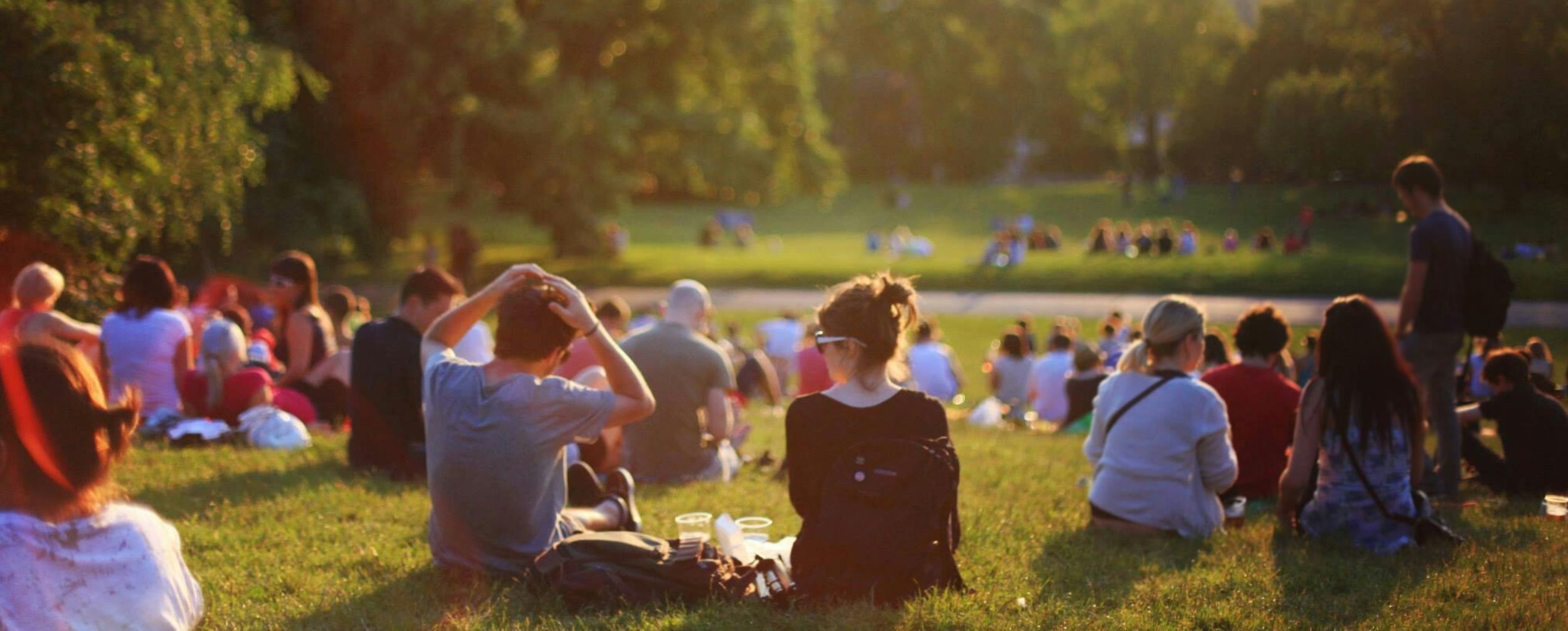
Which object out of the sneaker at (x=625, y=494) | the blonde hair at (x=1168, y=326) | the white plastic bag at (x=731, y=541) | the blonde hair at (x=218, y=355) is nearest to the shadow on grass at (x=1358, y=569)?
the blonde hair at (x=1168, y=326)

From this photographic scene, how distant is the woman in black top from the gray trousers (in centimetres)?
431

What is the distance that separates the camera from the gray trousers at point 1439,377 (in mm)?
7395

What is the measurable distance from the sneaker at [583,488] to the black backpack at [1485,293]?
547 cm

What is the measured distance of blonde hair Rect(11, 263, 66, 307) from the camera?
8.30m

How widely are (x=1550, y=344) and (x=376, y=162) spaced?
2192 centimetres

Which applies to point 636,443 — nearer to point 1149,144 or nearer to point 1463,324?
point 1463,324

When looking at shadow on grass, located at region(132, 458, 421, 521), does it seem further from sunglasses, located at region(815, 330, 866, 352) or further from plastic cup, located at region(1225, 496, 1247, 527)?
plastic cup, located at region(1225, 496, 1247, 527)

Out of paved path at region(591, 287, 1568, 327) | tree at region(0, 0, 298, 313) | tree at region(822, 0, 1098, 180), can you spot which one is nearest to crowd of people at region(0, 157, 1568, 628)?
Answer: tree at region(0, 0, 298, 313)

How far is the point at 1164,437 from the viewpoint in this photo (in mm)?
5977

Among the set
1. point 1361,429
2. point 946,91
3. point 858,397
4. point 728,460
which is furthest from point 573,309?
point 946,91

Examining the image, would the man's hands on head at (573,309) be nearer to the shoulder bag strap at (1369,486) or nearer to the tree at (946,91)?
the shoulder bag strap at (1369,486)

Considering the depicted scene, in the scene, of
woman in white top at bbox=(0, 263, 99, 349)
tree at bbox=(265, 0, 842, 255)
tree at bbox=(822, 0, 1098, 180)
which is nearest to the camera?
woman in white top at bbox=(0, 263, 99, 349)

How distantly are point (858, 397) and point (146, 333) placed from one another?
21.0 ft

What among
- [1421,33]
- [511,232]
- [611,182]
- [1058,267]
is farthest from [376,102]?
[511,232]
